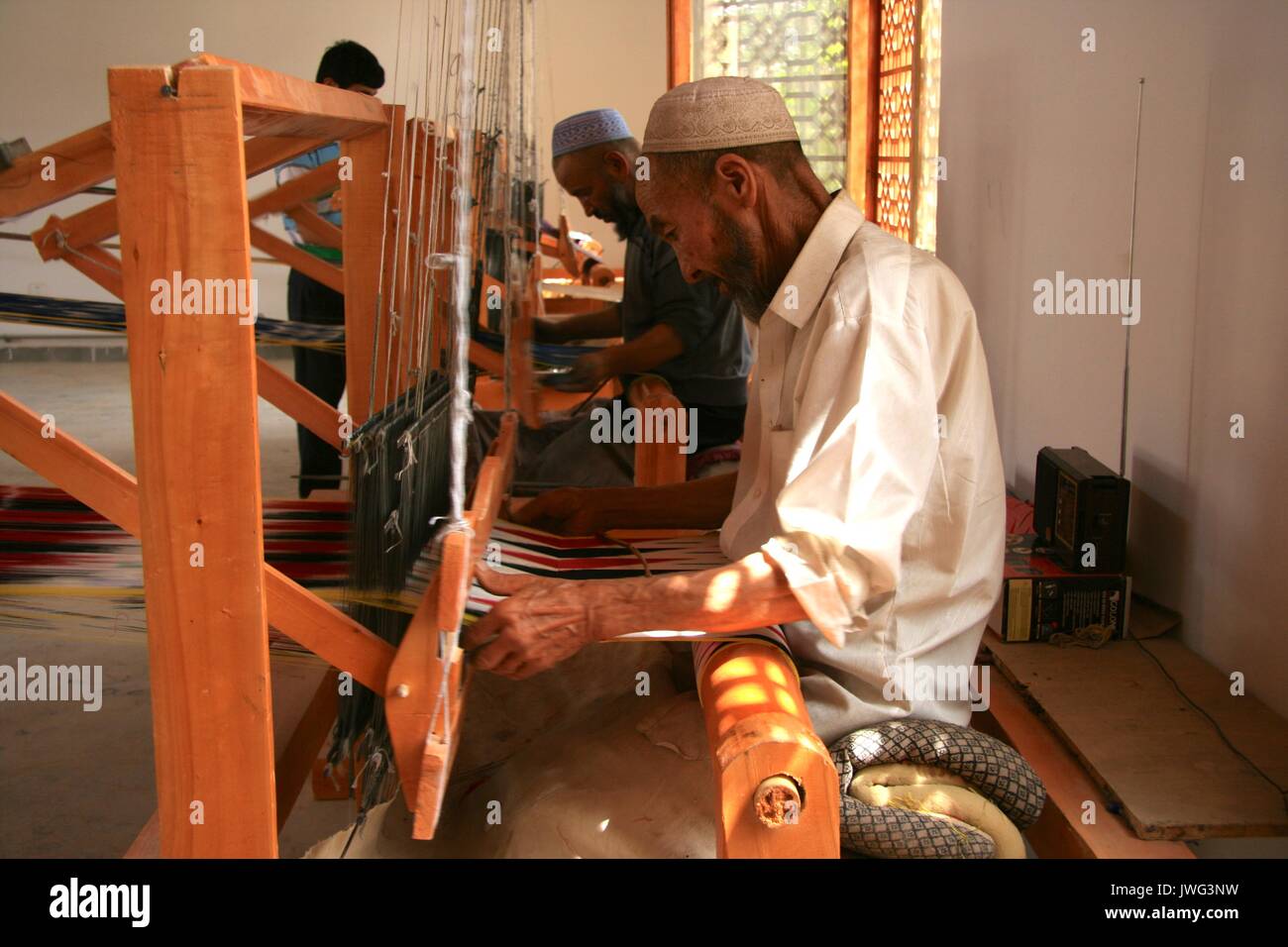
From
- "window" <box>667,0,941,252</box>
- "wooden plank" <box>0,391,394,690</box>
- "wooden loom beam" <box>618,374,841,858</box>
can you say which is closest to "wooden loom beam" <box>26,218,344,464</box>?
"wooden plank" <box>0,391,394,690</box>

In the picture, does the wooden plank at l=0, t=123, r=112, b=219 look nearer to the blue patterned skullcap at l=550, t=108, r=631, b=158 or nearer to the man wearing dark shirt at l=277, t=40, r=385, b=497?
the blue patterned skullcap at l=550, t=108, r=631, b=158

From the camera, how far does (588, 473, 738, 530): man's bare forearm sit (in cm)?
207

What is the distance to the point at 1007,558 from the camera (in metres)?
2.68

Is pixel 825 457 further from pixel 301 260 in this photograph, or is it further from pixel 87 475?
pixel 301 260

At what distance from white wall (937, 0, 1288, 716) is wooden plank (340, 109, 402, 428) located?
1.42m

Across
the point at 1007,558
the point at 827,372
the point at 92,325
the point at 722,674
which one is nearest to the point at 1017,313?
the point at 1007,558

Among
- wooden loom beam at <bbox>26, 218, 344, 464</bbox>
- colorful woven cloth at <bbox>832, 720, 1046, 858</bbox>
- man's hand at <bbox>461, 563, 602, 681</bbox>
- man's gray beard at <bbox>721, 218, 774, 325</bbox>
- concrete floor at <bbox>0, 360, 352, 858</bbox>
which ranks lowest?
concrete floor at <bbox>0, 360, 352, 858</bbox>

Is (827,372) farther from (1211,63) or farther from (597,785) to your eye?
(1211,63)

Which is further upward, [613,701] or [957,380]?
[957,380]

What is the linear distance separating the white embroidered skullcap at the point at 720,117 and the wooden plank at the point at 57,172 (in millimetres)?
822

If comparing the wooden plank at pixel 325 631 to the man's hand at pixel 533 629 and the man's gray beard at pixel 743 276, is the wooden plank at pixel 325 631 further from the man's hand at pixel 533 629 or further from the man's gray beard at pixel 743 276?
the man's gray beard at pixel 743 276

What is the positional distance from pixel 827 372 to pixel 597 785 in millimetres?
613

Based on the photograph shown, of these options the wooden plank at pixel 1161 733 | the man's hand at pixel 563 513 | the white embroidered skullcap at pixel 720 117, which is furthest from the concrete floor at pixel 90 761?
the wooden plank at pixel 1161 733

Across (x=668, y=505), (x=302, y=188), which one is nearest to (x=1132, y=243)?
(x=668, y=505)
